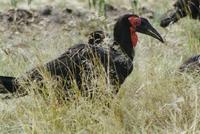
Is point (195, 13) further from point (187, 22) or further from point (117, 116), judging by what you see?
point (117, 116)

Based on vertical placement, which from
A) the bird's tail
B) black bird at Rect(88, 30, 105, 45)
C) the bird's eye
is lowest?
the bird's tail

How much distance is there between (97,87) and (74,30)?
3.64 meters

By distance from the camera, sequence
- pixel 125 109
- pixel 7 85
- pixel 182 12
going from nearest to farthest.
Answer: pixel 125 109 → pixel 7 85 → pixel 182 12

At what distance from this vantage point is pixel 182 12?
8289mm

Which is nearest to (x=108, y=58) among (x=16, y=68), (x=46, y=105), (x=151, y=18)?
(x=46, y=105)

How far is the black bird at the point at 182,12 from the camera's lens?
8078mm

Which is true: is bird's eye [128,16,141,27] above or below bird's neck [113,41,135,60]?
above

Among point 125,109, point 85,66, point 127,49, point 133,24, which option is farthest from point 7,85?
point 133,24

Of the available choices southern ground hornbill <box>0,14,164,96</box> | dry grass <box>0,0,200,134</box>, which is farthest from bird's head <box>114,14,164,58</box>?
dry grass <box>0,0,200,134</box>

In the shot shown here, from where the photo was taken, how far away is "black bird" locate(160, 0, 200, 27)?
808 cm

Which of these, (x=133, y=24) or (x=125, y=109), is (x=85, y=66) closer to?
(x=125, y=109)

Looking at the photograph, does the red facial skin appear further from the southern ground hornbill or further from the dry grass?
the dry grass

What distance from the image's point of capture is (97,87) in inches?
193

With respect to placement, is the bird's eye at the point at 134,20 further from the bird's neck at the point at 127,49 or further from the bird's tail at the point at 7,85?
the bird's tail at the point at 7,85
